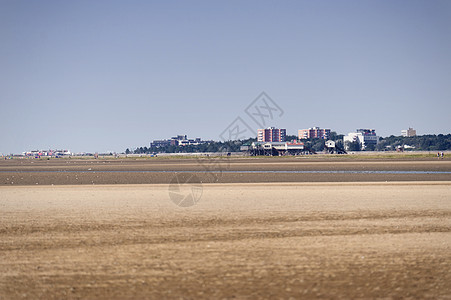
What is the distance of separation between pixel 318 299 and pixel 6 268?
700cm

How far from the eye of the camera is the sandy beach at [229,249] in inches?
362

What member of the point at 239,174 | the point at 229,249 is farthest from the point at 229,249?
the point at 239,174

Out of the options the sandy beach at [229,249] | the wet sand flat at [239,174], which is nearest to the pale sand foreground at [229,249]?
the sandy beach at [229,249]

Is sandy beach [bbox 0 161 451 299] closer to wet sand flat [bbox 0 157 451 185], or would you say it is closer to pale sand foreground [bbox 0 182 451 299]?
pale sand foreground [bbox 0 182 451 299]

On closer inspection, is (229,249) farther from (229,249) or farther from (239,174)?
A: (239,174)

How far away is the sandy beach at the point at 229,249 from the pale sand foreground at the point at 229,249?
0.03 metres

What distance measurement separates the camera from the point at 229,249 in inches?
487

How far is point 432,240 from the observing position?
43.6ft

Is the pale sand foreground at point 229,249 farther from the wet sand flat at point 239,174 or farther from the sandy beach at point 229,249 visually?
the wet sand flat at point 239,174

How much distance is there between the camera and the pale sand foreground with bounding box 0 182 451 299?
363 inches

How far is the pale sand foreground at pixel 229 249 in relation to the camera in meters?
9.21

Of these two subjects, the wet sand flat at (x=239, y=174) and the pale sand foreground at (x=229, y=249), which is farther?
the wet sand flat at (x=239, y=174)

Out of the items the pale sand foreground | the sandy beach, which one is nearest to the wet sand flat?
the sandy beach

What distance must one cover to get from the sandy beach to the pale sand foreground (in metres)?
0.03
